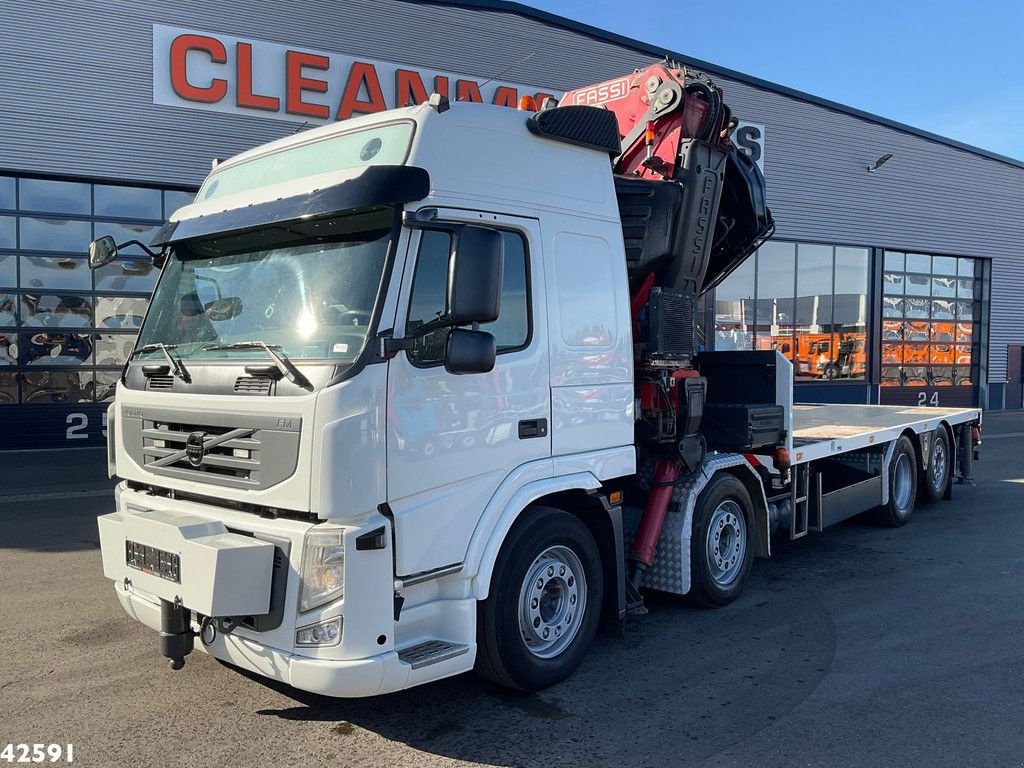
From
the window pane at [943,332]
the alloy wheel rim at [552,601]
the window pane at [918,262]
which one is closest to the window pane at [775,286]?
the window pane at [918,262]

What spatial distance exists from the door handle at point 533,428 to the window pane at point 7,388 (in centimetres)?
1408

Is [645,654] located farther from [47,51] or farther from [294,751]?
[47,51]

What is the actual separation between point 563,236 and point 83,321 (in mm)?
13624

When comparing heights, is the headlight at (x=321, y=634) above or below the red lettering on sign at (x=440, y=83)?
below

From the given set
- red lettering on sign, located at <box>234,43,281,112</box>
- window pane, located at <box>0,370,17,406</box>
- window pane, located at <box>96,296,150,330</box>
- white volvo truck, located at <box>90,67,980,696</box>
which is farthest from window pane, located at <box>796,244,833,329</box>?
window pane, located at <box>0,370,17,406</box>

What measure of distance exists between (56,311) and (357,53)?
7.81m

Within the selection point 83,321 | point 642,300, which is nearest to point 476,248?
point 642,300

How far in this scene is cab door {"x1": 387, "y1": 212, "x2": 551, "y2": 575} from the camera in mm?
3602

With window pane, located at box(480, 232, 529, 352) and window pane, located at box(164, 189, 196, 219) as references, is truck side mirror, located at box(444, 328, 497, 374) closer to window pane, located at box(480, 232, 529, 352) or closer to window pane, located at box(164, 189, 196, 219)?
window pane, located at box(480, 232, 529, 352)

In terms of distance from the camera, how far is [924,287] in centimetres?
2648

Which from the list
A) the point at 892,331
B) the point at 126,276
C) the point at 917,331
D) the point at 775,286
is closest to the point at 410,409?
the point at 126,276

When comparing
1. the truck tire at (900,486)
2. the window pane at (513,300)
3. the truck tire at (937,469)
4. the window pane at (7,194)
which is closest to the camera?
the window pane at (513,300)

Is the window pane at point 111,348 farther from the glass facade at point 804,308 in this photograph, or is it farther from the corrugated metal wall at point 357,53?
the glass facade at point 804,308

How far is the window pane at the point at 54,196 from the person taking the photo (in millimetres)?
14648
